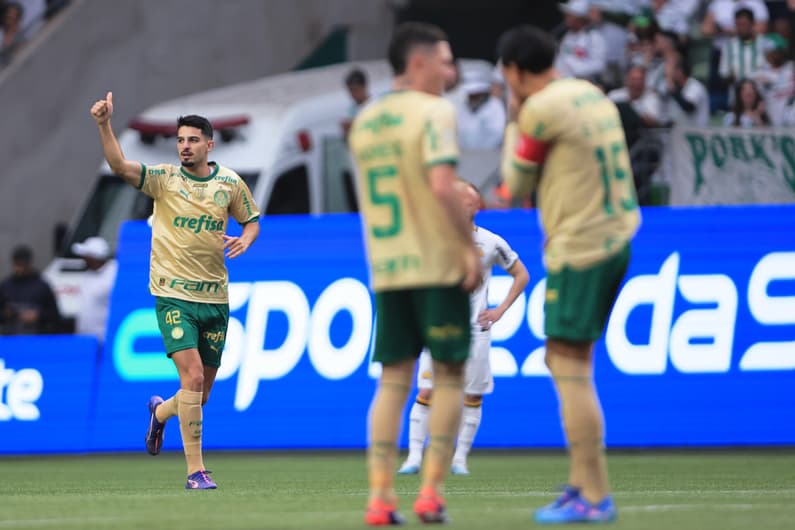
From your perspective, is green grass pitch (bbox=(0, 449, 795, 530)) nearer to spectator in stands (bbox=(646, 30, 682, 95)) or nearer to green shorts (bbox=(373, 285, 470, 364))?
green shorts (bbox=(373, 285, 470, 364))

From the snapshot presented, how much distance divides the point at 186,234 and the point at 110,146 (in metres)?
0.97

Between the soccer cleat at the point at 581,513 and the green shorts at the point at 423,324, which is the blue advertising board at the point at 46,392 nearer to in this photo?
the green shorts at the point at 423,324

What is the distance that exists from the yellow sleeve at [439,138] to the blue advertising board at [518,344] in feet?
25.4

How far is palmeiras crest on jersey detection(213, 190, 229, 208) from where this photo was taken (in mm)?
11297

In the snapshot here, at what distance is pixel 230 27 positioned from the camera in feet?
83.1

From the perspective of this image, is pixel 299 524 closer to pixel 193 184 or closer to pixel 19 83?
pixel 193 184

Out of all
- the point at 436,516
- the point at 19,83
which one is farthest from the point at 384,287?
the point at 19,83

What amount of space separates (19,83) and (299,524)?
54.2ft

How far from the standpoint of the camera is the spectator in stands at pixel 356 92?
1952 centimetres

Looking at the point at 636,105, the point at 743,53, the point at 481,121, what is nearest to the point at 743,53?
the point at 743,53

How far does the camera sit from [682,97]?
19125mm

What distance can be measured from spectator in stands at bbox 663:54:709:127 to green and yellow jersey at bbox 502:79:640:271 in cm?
1139

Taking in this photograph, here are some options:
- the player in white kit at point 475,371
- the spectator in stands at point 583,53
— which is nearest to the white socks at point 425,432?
the player in white kit at point 475,371

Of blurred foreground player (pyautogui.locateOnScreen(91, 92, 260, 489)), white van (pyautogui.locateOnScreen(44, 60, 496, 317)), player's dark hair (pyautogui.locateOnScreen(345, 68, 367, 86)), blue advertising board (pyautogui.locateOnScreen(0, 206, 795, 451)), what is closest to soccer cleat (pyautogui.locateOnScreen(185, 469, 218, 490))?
blurred foreground player (pyautogui.locateOnScreen(91, 92, 260, 489))
